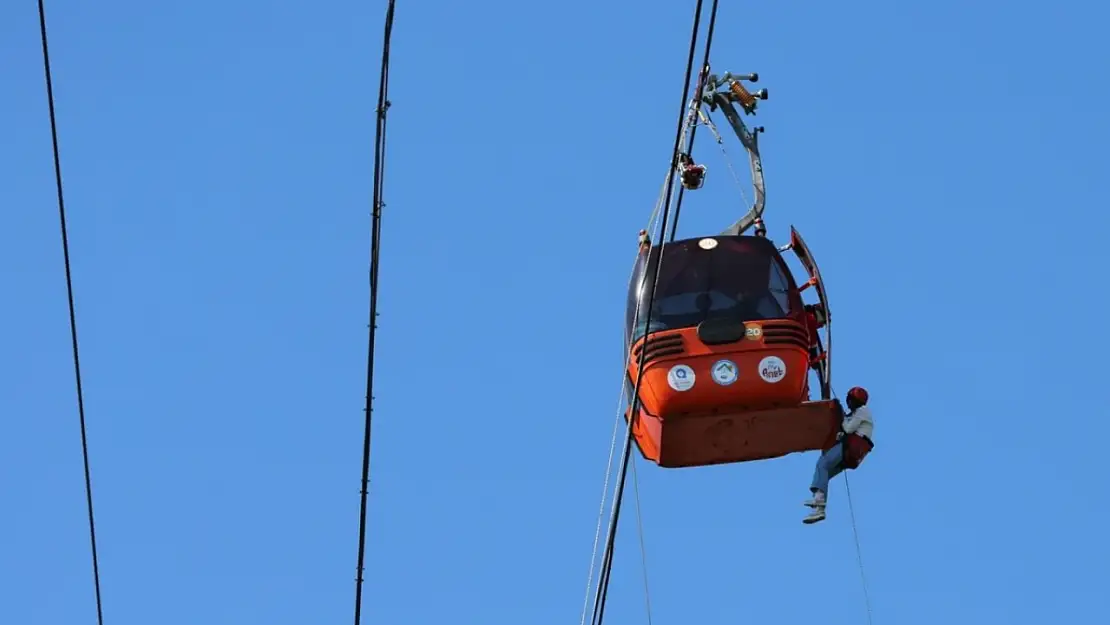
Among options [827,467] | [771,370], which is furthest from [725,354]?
[827,467]

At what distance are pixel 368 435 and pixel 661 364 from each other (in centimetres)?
438

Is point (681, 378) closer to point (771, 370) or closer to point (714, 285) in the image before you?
point (771, 370)

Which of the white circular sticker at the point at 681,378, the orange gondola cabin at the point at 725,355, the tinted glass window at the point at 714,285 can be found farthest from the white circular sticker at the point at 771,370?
the white circular sticker at the point at 681,378

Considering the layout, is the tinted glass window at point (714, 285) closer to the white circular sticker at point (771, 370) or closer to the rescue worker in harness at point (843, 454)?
the white circular sticker at point (771, 370)

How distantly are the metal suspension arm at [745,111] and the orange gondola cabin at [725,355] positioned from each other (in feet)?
1.80

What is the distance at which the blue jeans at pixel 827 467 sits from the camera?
72.8 ft

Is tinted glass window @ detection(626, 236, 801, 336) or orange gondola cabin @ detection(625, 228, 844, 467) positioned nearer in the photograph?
orange gondola cabin @ detection(625, 228, 844, 467)

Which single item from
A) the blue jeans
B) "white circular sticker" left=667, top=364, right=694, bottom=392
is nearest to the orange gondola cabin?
"white circular sticker" left=667, top=364, right=694, bottom=392

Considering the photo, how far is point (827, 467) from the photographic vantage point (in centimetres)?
2223

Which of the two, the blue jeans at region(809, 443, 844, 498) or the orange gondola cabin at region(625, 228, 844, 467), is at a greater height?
the orange gondola cabin at region(625, 228, 844, 467)

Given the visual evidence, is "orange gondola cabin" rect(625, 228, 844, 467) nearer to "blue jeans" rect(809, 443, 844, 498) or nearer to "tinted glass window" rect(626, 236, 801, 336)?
"tinted glass window" rect(626, 236, 801, 336)

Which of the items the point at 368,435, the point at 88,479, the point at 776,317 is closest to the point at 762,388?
the point at 776,317

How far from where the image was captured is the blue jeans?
22.2m

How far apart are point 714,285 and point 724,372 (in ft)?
2.98
